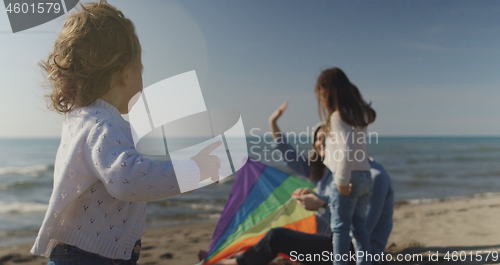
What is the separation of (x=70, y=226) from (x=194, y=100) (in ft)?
1.65

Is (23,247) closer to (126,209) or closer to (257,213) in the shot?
(257,213)

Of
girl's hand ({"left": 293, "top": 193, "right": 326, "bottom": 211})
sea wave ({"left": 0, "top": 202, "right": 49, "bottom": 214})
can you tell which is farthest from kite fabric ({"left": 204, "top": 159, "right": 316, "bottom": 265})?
sea wave ({"left": 0, "top": 202, "right": 49, "bottom": 214})

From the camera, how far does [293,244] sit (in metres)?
2.35

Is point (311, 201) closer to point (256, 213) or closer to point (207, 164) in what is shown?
point (256, 213)

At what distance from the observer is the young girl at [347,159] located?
2.16 m

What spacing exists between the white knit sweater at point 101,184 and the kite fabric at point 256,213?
70.4 inches

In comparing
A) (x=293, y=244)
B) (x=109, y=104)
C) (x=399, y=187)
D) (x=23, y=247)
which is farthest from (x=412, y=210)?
(x=109, y=104)

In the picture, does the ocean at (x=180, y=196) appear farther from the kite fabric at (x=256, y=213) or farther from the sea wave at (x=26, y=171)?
the kite fabric at (x=256, y=213)

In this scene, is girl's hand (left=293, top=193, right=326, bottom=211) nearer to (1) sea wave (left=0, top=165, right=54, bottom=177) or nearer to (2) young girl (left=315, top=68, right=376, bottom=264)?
(2) young girl (left=315, top=68, right=376, bottom=264)

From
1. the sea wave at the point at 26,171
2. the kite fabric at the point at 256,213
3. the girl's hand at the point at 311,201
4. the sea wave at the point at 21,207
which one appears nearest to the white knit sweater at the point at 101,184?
the girl's hand at the point at 311,201

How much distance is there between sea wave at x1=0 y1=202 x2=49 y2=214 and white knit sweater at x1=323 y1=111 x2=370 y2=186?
5.96 meters

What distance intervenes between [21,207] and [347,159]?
21.9ft

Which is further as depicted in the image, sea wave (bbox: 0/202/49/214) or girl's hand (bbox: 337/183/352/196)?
sea wave (bbox: 0/202/49/214)

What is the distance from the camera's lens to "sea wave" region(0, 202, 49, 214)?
6.30 meters
